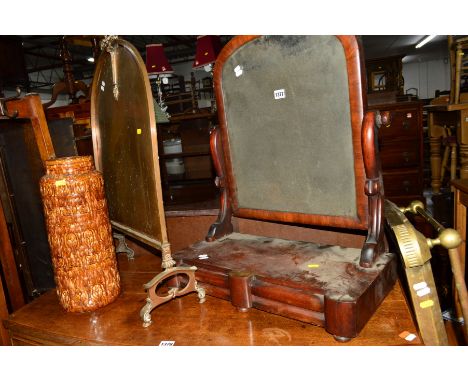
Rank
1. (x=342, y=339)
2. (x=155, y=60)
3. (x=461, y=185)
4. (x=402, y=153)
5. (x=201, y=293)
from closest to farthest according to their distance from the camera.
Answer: (x=342, y=339), (x=201, y=293), (x=461, y=185), (x=155, y=60), (x=402, y=153)

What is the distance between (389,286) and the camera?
1.03 m

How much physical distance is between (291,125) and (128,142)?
1.73ft

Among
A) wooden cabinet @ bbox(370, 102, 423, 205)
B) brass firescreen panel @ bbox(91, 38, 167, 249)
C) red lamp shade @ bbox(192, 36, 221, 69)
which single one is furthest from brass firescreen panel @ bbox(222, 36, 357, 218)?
wooden cabinet @ bbox(370, 102, 423, 205)

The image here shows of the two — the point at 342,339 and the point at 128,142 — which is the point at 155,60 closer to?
the point at 128,142

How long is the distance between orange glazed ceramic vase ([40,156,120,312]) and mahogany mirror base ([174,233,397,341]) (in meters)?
0.25

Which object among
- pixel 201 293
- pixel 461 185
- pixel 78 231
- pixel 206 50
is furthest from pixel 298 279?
pixel 206 50

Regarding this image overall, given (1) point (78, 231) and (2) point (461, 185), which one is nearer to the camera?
(1) point (78, 231)

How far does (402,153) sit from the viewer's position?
3.09 m

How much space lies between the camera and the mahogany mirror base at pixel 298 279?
86 centimetres

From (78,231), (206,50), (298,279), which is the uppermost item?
(206,50)

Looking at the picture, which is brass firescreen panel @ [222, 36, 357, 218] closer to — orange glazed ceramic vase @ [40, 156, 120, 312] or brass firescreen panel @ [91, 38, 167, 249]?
brass firescreen panel @ [91, 38, 167, 249]

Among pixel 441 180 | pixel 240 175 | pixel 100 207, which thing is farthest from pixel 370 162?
pixel 441 180

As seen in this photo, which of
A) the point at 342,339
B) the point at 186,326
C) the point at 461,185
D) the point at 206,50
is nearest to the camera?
the point at 342,339
